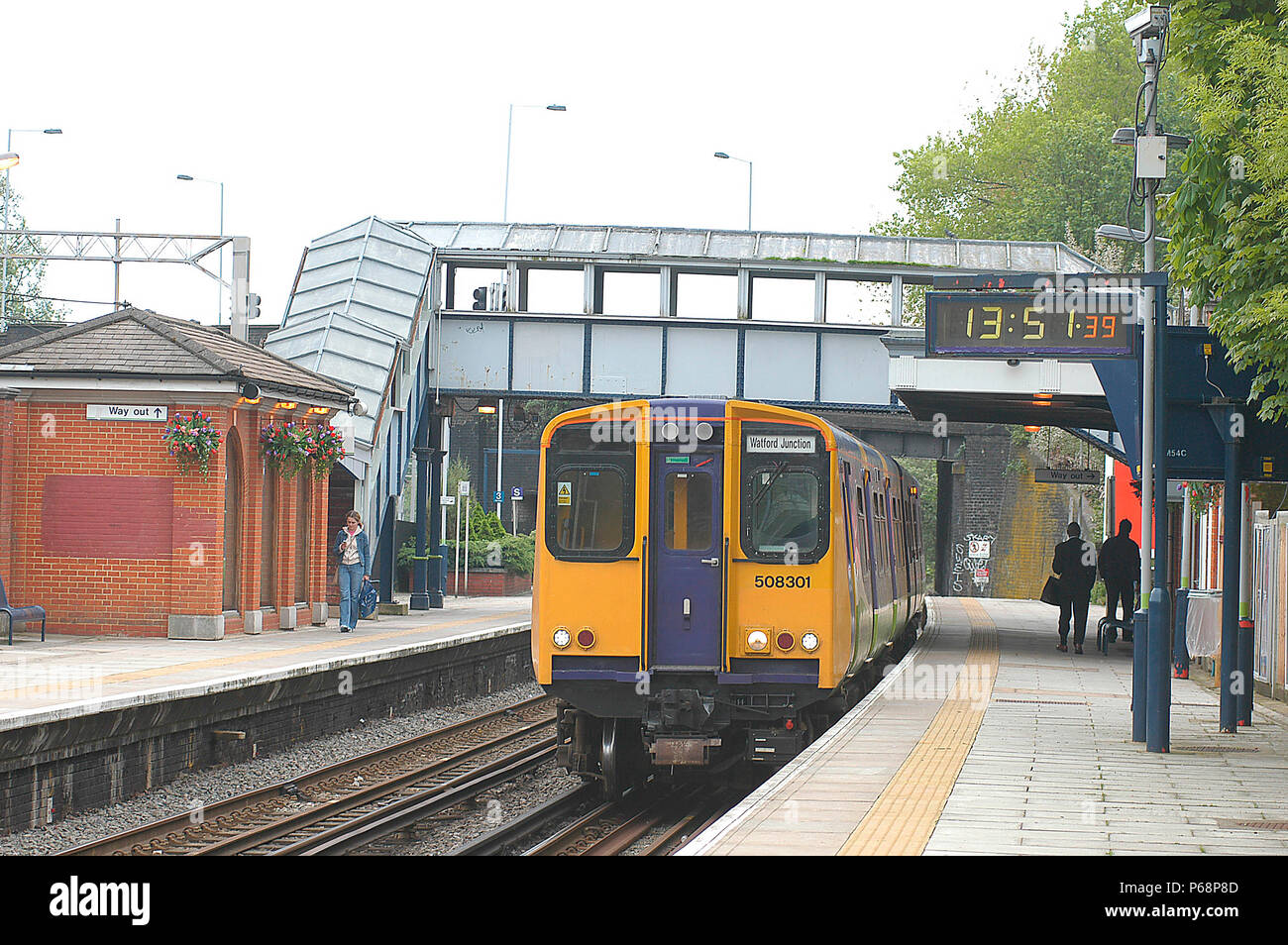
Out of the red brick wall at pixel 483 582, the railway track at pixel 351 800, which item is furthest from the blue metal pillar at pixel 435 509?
the railway track at pixel 351 800

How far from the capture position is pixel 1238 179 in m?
10.1

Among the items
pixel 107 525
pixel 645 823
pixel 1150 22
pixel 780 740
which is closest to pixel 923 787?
pixel 780 740

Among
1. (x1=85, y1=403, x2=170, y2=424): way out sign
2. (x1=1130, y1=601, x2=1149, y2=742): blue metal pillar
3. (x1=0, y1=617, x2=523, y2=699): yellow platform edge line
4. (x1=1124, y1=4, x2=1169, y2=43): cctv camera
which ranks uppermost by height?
(x1=1124, y1=4, x2=1169, y2=43): cctv camera

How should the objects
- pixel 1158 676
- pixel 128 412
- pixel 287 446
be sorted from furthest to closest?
1. pixel 287 446
2. pixel 128 412
3. pixel 1158 676

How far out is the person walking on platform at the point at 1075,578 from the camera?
22.0 metres

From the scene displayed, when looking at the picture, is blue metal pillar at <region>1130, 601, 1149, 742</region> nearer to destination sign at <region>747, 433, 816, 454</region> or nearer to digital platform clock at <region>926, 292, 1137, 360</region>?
digital platform clock at <region>926, 292, 1137, 360</region>

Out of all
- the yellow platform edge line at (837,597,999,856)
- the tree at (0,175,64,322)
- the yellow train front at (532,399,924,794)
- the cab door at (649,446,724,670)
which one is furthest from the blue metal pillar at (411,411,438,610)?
the tree at (0,175,64,322)

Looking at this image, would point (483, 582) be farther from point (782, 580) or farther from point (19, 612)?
point (782, 580)

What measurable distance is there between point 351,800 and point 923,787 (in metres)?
5.50

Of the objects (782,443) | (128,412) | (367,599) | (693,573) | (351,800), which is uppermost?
(128,412)

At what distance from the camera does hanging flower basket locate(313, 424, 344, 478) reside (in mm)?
21678

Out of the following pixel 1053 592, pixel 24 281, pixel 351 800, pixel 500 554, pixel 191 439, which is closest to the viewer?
pixel 351 800

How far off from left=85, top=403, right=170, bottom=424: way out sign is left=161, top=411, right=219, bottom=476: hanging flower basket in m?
0.23
